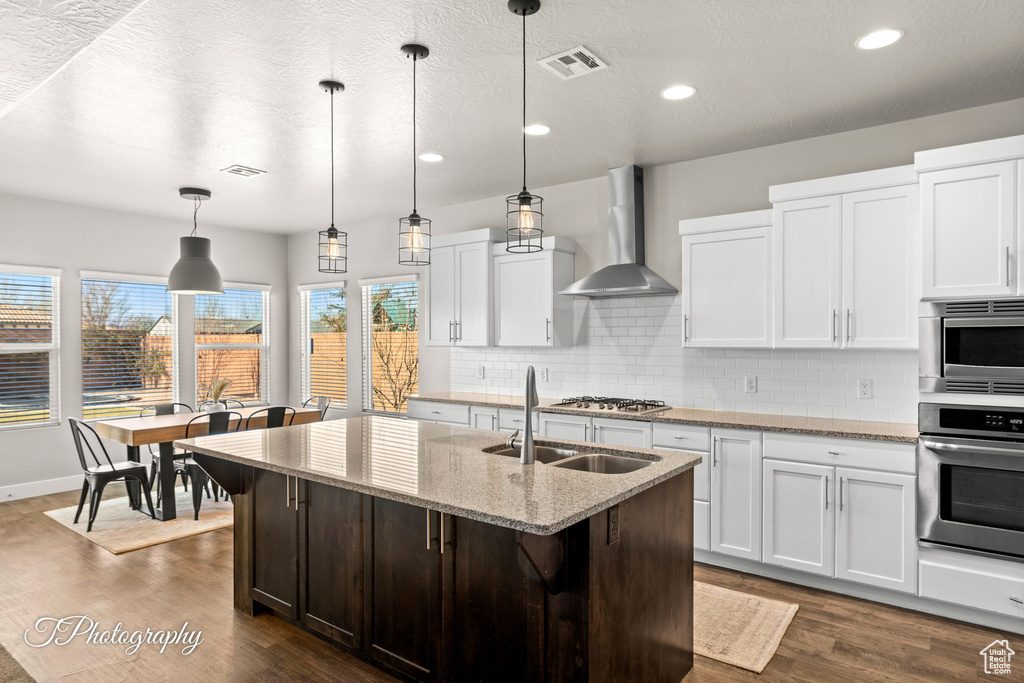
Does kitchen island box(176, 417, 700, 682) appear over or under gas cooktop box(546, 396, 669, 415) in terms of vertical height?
under

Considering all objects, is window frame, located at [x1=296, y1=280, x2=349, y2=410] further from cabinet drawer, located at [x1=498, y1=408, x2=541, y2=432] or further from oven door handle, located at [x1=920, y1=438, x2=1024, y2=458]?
oven door handle, located at [x1=920, y1=438, x2=1024, y2=458]

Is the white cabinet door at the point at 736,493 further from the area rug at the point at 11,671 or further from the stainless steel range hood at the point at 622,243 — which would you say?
the area rug at the point at 11,671

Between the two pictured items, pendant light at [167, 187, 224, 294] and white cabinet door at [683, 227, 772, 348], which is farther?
pendant light at [167, 187, 224, 294]

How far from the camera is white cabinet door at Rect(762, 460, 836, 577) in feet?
11.2

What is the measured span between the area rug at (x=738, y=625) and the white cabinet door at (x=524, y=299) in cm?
227

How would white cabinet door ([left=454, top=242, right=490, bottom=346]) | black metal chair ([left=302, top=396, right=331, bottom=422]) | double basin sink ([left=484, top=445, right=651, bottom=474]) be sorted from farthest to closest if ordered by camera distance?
black metal chair ([left=302, top=396, right=331, bottom=422]) < white cabinet door ([left=454, top=242, right=490, bottom=346]) < double basin sink ([left=484, top=445, right=651, bottom=474])

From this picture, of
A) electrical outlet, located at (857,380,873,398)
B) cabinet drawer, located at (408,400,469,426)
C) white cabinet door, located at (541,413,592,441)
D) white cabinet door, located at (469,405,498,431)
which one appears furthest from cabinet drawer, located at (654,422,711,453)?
cabinet drawer, located at (408,400,469,426)

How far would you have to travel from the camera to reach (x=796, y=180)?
4.07 m

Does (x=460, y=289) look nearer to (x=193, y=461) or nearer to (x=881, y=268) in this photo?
(x=193, y=461)

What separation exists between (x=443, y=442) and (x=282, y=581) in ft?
3.42

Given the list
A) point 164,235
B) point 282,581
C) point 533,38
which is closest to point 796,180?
point 533,38

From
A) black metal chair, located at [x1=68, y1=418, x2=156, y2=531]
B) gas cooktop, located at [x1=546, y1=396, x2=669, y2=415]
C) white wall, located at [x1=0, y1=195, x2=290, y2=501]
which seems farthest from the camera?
white wall, located at [x1=0, y1=195, x2=290, y2=501]

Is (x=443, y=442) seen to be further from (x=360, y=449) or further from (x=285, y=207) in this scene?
(x=285, y=207)

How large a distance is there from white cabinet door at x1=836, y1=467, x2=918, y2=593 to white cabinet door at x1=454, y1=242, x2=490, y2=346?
3003 millimetres
